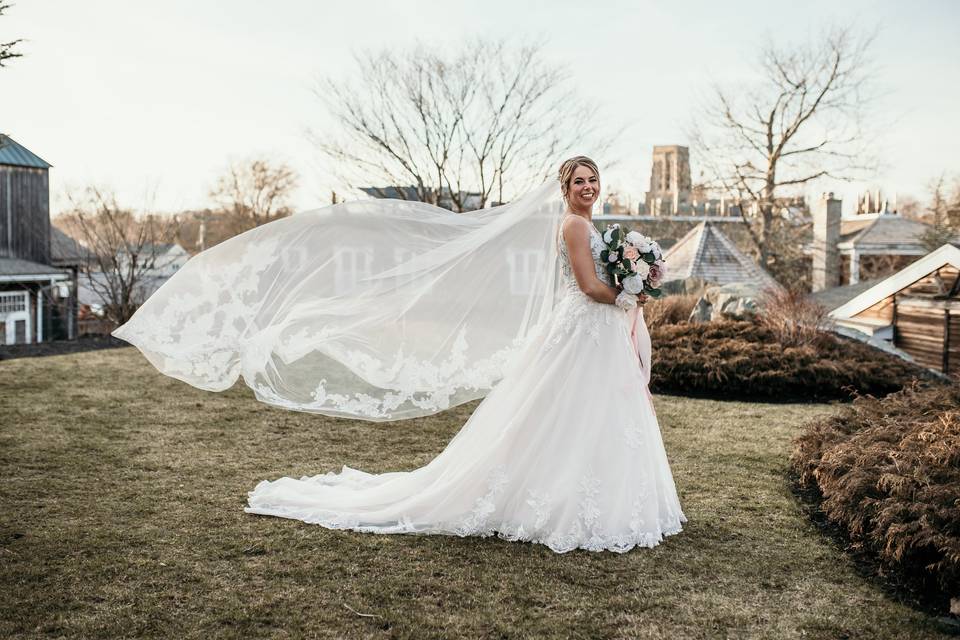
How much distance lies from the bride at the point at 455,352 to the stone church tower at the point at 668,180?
44.0 meters

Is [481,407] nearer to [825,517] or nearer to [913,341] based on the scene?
[825,517]

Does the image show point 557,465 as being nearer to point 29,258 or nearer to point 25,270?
point 25,270

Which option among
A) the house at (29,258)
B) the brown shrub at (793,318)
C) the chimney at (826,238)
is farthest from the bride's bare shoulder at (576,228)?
the chimney at (826,238)

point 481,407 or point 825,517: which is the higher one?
point 481,407

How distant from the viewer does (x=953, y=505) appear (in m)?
4.31

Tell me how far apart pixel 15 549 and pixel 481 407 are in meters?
2.89

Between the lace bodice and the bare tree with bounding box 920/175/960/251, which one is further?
the bare tree with bounding box 920/175/960/251

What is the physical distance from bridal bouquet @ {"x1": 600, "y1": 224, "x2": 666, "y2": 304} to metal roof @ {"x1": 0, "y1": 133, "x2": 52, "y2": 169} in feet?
80.9

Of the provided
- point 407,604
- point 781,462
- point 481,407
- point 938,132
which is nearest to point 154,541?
point 407,604

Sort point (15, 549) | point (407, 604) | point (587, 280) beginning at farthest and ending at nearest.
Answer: point (587, 280) < point (15, 549) < point (407, 604)

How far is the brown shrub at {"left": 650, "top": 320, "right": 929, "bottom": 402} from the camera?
11242 mm

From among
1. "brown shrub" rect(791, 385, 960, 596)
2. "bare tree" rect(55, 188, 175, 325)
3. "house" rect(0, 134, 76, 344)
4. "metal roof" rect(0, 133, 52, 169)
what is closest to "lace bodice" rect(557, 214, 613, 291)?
"brown shrub" rect(791, 385, 960, 596)

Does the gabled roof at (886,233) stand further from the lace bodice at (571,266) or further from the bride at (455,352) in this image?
the lace bodice at (571,266)

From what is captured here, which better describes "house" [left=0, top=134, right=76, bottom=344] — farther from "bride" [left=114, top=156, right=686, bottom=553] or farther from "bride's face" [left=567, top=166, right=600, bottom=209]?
"bride's face" [left=567, top=166, right=600, bottom=209]
